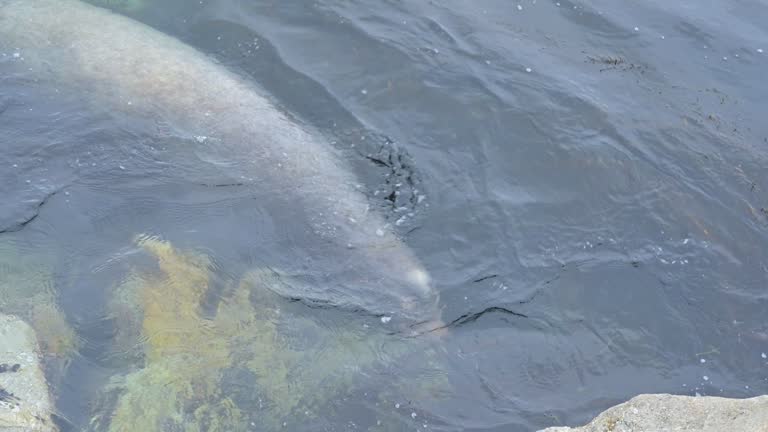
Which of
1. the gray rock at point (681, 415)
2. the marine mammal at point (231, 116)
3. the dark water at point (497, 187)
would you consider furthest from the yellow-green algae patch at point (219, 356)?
the gray rock at point (681, 415)

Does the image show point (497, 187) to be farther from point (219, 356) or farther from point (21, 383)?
point (21, 383)

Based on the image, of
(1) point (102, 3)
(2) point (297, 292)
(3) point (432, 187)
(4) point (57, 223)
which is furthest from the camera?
(1) point (102, 3)

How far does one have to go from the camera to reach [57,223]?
724cm

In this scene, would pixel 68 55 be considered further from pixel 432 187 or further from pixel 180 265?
pixel 432 187

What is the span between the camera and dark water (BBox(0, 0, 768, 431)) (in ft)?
20.8

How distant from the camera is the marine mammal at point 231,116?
6836 mm

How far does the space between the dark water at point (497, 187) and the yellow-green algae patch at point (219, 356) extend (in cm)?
17

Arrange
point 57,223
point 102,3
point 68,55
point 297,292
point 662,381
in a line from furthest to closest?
point 102,3 < point 68,55 < point 57,223 < point 297,292 < point 662,381

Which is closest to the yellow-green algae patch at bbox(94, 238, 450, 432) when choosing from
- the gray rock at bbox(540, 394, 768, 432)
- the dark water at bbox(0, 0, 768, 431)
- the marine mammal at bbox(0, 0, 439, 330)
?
the dark water at bbox(0, 0, 768, 431)

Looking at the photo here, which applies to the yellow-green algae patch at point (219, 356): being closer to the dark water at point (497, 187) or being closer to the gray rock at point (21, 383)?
the dark water at point (497, 187)

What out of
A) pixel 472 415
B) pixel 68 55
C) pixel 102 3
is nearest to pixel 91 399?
pixel 472 415

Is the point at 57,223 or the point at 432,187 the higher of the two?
the point at 432,187

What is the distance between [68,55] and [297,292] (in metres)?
4.17

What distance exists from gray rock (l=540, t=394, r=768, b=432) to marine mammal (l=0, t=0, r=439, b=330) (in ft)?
5.79
